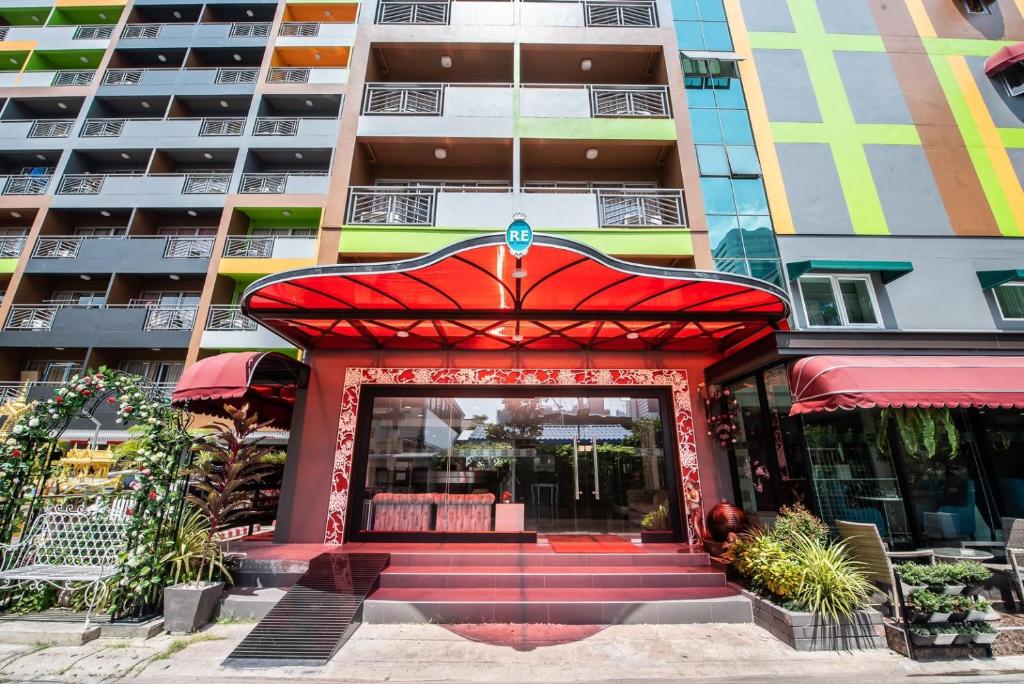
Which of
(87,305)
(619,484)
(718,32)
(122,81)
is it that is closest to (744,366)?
(619,484)

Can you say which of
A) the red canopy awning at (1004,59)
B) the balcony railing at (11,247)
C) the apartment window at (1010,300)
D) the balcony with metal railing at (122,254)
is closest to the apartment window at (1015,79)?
the red canopy awning at (1004,59)

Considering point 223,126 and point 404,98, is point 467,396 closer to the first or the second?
point 404,98

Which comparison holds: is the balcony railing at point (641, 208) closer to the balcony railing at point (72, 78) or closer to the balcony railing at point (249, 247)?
the balcony railing at point (249, 247)

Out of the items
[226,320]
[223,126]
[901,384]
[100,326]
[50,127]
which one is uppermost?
[50,127]

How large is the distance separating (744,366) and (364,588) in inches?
277

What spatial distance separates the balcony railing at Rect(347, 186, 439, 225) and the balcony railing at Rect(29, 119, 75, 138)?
17.1 meters

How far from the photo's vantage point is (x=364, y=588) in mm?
5531

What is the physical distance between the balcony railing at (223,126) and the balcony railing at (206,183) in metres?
2.03

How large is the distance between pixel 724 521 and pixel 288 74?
856 inches

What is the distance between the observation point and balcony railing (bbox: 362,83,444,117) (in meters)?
10.4

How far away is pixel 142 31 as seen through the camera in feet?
59.1

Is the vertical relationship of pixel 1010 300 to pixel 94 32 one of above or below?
below

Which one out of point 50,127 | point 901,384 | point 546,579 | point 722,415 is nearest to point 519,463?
point 546,579

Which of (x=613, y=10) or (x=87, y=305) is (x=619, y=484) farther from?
(x=87, y=305)
